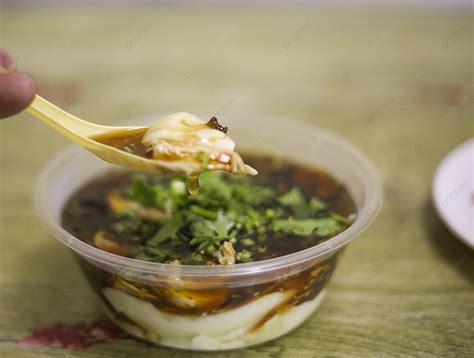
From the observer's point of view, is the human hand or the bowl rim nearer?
the human hand

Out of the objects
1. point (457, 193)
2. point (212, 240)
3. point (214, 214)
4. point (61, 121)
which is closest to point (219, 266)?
point (212, 240)

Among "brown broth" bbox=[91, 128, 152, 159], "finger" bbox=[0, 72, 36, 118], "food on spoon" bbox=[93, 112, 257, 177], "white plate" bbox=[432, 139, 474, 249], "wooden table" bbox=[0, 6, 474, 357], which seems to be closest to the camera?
"finger" bbox=[0, 72, 36, 118]

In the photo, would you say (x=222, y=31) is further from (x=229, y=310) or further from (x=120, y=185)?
(x=229, y=310)

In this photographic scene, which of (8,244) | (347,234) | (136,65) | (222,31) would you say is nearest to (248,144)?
(347,234)

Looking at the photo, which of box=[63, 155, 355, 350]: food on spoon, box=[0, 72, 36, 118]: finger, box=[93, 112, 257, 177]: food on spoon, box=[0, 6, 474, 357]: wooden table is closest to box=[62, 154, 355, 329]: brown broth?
box=[63, 155, 355, 350]: food on spoon

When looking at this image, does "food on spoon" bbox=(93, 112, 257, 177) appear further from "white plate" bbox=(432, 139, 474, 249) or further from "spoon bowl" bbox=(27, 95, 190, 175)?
"white plate" bbox=(432, 139, 474, 249)

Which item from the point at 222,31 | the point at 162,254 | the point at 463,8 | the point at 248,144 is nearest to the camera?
the point at 162,254

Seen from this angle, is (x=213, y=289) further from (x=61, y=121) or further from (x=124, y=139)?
(x=61, y=121)
